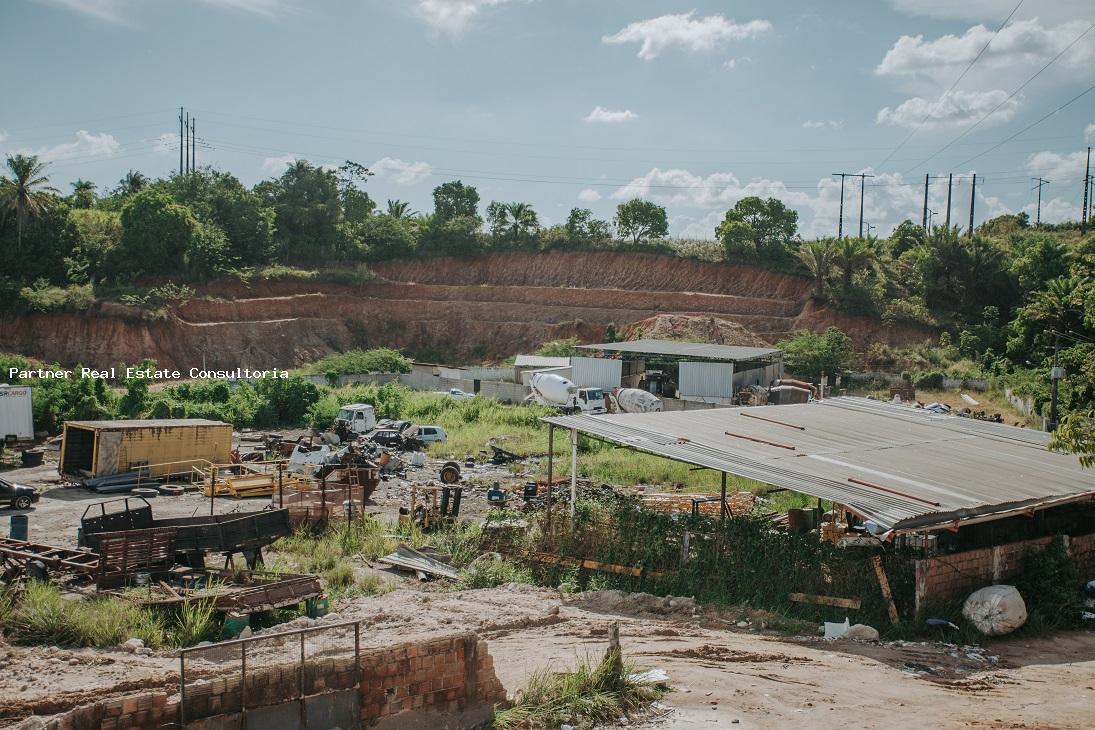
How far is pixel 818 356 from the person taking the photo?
44.4 m

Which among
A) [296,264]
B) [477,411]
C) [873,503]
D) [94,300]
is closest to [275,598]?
[873,503]

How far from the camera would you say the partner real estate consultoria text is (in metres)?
36.5

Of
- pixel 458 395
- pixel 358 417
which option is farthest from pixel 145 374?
pixel 458 395

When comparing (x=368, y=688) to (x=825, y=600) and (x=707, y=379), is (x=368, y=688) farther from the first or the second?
(x=707, y=379)

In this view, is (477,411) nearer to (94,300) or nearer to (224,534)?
(224,534)

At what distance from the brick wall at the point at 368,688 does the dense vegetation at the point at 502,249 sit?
27525mm

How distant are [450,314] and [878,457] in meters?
47.2

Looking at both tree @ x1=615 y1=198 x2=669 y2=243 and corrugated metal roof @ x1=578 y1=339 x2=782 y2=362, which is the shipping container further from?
tree @ x1=615 y1=198 x2=669 y2=243

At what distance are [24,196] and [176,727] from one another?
54.5 m

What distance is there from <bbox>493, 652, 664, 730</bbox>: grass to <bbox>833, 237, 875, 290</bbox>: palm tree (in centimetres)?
5074

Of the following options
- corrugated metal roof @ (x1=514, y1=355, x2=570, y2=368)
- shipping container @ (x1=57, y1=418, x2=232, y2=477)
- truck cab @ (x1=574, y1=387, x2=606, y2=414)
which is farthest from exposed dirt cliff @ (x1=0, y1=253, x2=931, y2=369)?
shipping container @ (x1=57, y1=418, x2=232, y2=477)

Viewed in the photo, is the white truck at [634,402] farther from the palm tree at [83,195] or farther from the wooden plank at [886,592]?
the palm tree at [83,195]

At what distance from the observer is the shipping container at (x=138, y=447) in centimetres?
2416

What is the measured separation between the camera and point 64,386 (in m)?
31.6
